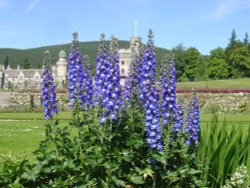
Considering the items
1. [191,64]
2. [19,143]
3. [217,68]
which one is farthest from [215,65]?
[19,143]

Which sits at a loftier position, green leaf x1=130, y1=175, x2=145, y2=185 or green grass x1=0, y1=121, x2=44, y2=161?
green leaf x1=130, y1=175, x2=145, y2=185

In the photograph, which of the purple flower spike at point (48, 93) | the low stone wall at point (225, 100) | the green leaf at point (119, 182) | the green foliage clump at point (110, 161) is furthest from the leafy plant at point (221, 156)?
the low stone wall at point (225, 100)

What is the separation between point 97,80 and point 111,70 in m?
0.31

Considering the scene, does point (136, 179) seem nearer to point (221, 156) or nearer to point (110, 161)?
point (110, 161)

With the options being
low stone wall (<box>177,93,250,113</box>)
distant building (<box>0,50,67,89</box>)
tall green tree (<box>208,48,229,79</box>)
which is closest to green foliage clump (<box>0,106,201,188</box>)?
low stone wall (<box>177,93,250,113</box>)

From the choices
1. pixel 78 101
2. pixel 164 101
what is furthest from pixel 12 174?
pixel 164 101

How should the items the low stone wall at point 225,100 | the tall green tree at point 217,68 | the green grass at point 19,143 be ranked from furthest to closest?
the tall green tree at point 217,68, the low stone wall at point 225,100, the green grass at point 19,143

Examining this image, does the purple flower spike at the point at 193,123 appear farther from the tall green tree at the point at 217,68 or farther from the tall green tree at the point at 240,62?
the tall green tree at the point at 217,68

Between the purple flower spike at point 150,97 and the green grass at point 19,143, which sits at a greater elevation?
the purple flower spike at point 150,97

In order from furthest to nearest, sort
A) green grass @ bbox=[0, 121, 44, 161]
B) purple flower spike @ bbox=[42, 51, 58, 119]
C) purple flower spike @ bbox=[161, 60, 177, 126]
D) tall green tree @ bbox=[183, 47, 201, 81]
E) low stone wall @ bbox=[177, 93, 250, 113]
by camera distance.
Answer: tall green tree @ bbox=[183, 47, 201, 81] < low stone wall @ bbox=[177, 93, 250, 113] < green grass @ bbox=[0, 121, 44, 161] < purple flower spike @ bbox=[42, 51, 58, 119] < purple flower spike @ bbox=[161, 60, 177, 126]

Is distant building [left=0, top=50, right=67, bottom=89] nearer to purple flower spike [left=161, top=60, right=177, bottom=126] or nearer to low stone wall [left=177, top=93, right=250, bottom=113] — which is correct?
low stone wall [left=177, top=93, right=250, bottom=113]

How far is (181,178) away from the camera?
521 centimetres

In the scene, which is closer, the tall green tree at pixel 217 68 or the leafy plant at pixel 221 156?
the leafy plant at pixel 221 156

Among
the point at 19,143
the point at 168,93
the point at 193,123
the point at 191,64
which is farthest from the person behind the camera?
the point at 191,64
